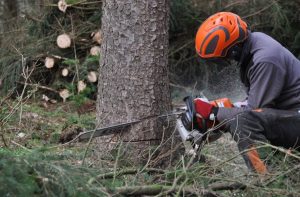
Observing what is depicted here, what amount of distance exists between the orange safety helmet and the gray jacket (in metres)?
0.11

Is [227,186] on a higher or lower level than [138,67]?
lower

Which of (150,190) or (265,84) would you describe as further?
(265,84)

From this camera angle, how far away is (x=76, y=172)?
2.94 meters

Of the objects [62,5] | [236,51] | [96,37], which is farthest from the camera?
[62,5]

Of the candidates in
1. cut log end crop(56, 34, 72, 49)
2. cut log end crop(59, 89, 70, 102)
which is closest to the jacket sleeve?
cut log end crop(59, 89, 70, 102)

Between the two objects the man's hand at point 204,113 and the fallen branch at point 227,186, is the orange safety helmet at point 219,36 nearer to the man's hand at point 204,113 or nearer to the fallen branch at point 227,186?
the man's hand at point 204,113

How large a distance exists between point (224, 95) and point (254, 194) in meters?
5.31

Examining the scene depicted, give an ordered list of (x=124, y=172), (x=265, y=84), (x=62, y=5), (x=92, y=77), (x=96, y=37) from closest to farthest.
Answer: (x=124, y=172) → (x=265, y=84) → (x=92, y=77) → (x=96, y=37) → (x=62, y=5)

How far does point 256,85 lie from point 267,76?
0.11m

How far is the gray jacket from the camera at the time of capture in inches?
179

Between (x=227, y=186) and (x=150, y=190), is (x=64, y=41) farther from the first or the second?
(x=150, y=190)

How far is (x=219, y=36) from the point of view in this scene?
476cm

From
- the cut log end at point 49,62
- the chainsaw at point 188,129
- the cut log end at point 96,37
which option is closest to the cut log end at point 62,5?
the cut log end at point 96,37

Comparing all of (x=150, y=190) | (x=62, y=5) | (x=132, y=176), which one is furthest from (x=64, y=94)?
(x=150, y=190)
